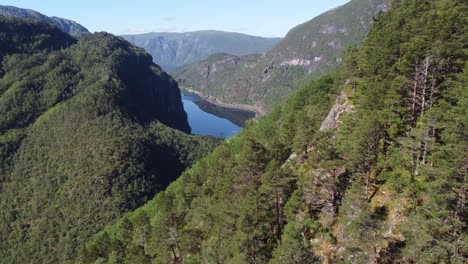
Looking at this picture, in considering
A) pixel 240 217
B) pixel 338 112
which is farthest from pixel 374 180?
pixel 338 112

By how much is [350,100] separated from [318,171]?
19.5 metres

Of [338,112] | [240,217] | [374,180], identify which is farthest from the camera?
[338,112]

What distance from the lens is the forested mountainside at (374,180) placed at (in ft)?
94.9

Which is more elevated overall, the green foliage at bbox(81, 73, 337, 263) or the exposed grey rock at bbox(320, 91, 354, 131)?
the exposed grey rock at bbox(320, 91, 354, 131)

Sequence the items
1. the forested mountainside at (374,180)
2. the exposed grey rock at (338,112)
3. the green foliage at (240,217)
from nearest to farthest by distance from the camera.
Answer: the forested mountainside at (374,180), the green foliage at (240,217), the exposed grey rock at (338,112)

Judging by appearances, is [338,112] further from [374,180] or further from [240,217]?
[240,217]

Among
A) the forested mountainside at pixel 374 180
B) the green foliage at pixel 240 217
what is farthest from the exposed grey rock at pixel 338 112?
the green foliage at pixel 240 217

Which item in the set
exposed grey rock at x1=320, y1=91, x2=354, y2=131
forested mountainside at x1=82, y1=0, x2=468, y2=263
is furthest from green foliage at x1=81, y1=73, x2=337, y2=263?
exposed grey rock at x1=320, y1=91, x2=354, y2=131

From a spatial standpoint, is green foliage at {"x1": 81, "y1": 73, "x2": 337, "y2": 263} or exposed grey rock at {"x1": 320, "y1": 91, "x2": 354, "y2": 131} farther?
exposed grey rock at {"x1": 320, "y1": 91, "x2": 354, "y2": 131}

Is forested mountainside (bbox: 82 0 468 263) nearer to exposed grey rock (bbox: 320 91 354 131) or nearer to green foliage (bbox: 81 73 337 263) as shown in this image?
green foliage (bbox: 81 73 337 263)

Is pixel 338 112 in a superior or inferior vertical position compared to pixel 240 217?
superior

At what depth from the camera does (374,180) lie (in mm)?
40719

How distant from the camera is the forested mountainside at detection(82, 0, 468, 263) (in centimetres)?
2892

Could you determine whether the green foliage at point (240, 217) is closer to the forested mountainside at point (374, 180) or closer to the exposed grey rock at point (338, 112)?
the forested mountainside at point (374, 180)
